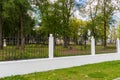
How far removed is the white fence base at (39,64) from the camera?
9.00 metres

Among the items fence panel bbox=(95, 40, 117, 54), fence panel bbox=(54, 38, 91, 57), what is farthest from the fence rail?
fence panel bbox=(95, 40, 117, 54)

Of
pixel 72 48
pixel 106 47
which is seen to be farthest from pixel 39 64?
pixel 106 47

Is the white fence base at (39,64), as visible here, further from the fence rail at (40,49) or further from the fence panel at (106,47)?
the fence panel at (106,47)

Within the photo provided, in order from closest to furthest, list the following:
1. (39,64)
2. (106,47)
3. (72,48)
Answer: (39,64), (72,48), (106,47)

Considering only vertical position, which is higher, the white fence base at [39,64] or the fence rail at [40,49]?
the fence rail at [40,49]

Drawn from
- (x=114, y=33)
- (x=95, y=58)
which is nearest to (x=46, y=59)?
(x=95, y=58)

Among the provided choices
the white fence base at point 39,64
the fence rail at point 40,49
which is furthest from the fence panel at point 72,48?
the white fence base at point 39,64

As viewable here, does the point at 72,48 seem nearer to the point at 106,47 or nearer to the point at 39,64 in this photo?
the point at 39,64

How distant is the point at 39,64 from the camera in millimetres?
10273

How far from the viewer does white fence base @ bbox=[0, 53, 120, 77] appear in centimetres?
900

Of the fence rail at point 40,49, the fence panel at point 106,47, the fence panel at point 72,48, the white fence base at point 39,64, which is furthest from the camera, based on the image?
the fence panel at point 106,47

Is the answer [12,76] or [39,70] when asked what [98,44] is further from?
[12,76]

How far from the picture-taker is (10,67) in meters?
9.07

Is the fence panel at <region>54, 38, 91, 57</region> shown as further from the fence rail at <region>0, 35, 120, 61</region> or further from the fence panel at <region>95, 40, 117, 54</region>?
the fence panel at <region>95, 40, 117, 54</region>
